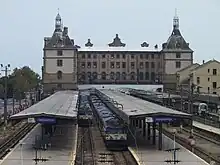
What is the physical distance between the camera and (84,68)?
124 metres

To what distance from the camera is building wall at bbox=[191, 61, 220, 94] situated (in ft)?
300

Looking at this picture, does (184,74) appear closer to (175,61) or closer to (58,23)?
(175,61)

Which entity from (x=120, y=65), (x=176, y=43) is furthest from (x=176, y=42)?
(x=120, y=65)

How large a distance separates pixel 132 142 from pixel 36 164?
510 inches

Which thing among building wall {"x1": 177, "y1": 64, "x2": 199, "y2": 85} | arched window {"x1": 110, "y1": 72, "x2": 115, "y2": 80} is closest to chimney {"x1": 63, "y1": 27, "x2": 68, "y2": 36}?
arched window {"x1": 110, "y1": 72, "x2": 115, "y2": 80}

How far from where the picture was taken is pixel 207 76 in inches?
3610

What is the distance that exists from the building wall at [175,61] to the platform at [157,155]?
78.2 metres

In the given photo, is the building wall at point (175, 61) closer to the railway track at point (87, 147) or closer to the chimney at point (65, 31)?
the chimney at point (65, 31)

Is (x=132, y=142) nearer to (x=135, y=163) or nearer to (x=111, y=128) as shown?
(x=111, y=128)

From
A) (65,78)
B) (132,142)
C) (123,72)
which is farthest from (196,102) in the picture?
(123,72)

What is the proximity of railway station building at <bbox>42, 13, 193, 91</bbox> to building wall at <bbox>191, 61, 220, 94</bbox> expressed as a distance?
67.5 ft

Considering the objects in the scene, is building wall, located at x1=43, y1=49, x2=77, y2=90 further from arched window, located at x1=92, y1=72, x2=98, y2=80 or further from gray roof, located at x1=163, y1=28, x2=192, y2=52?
gray roof, located at x1=163, y1=28, x2=192, y2=52

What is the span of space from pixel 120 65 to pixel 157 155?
94609 millimetres

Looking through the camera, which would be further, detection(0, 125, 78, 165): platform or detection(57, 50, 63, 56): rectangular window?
detection(57, 50, 63, 56): rectangular window
